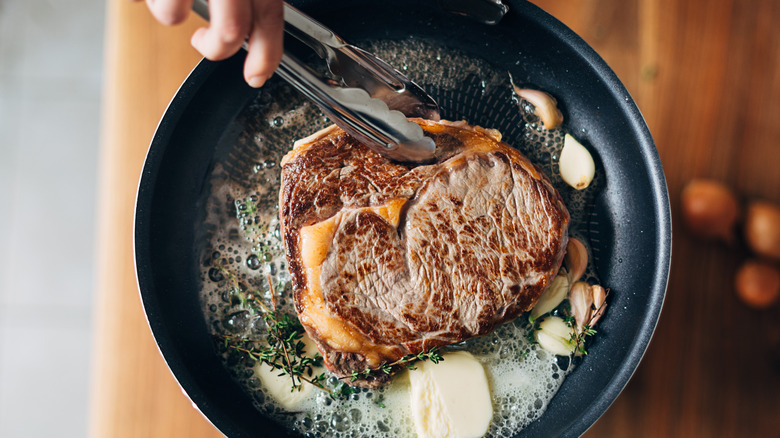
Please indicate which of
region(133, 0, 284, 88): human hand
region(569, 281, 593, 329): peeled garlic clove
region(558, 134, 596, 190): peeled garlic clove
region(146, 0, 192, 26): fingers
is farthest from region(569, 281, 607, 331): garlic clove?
region(146, 0, 192, 26): fingers

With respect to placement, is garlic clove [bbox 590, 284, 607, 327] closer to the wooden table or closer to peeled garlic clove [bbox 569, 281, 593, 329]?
peeled garlic clove [bbox 569, 281, 593, 329]

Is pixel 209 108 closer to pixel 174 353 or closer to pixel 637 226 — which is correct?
pixel 174 353

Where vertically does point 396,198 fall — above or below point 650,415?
above
